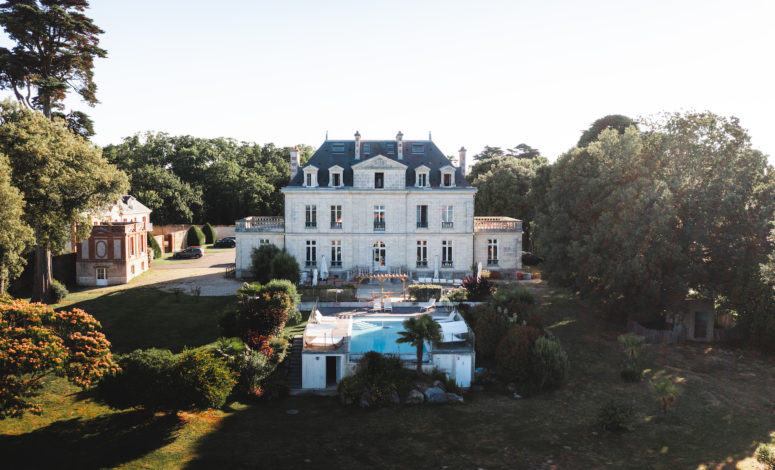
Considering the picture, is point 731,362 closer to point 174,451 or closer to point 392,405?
point 392,405

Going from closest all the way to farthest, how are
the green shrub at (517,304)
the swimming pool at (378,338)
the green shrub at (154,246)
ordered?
the swimming pool at (378,338), the green shrub at (517,304), the green shrub at (154,246)

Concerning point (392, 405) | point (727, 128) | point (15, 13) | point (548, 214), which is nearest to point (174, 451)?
point (392, 405)

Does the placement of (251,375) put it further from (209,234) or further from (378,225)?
(209,234)

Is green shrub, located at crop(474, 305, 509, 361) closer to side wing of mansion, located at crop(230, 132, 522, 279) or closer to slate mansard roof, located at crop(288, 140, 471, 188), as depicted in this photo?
side wing of mansion, located at crop(230, 132, 522, 279)

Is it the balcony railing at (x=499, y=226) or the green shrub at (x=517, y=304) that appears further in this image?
the balcony railing at (x=499, y=226)

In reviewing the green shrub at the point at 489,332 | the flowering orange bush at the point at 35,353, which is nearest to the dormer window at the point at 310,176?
the green shrub at the point at 489,332

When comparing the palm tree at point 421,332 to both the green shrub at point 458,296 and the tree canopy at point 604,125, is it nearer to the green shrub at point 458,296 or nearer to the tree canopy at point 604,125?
the green shrub at point 458,296

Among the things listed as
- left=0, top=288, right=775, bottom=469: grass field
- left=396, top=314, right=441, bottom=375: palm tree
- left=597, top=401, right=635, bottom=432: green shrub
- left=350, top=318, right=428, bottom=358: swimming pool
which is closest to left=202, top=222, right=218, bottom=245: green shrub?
left=350, top=318, right=428, bottom=358: swimming pool
